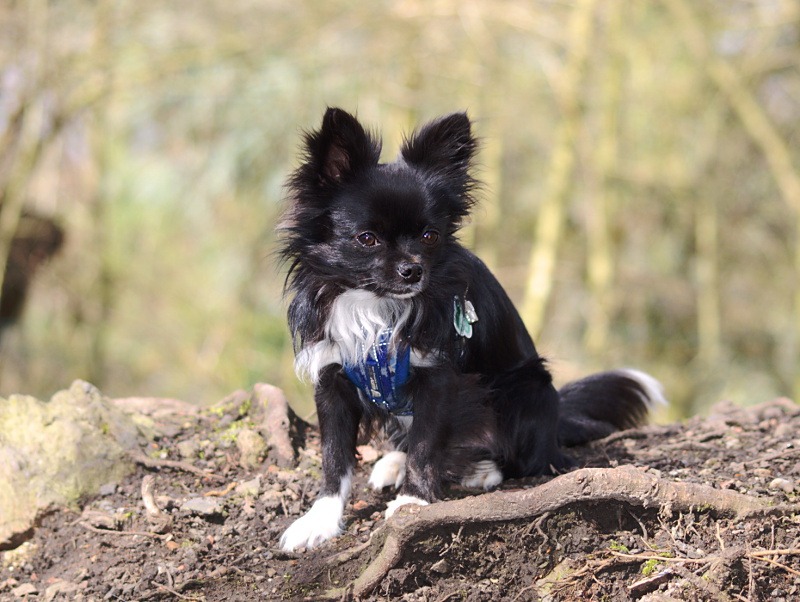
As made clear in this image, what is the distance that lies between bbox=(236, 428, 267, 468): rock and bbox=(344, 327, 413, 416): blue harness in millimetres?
878

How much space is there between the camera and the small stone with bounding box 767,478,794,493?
3.12 metres

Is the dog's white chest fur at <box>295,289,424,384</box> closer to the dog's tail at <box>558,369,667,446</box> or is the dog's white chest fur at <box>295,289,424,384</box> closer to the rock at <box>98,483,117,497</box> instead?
the rock at <box>98,483,117,497</box>

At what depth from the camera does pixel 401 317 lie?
3.31m

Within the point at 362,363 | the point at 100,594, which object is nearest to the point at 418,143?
the point at 362,363

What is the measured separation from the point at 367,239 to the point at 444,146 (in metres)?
0.60

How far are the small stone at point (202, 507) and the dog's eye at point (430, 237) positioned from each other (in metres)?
1.48

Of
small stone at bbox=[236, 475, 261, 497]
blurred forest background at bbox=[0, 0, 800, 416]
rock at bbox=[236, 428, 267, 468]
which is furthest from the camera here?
blurred forest background at bbox=[0, 0, 800, 416]

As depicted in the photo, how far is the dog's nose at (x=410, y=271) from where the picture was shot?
308cm

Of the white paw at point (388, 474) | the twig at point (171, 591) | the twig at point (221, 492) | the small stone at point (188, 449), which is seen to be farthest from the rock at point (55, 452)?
the white paw at point (388, 474)

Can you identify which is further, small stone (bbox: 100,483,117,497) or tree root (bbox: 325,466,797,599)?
small stone (bbox: 100,483,117,497)

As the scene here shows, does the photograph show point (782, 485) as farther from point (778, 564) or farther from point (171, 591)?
point (171, 591)

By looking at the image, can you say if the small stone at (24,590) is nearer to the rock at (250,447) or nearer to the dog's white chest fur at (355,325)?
the rock at (250,447)

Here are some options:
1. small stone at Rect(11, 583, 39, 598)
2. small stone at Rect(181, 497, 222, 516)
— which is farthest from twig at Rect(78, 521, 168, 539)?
small stone at Rect(11, 583, 39, 598)

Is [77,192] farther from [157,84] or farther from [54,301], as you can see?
[157,84]
